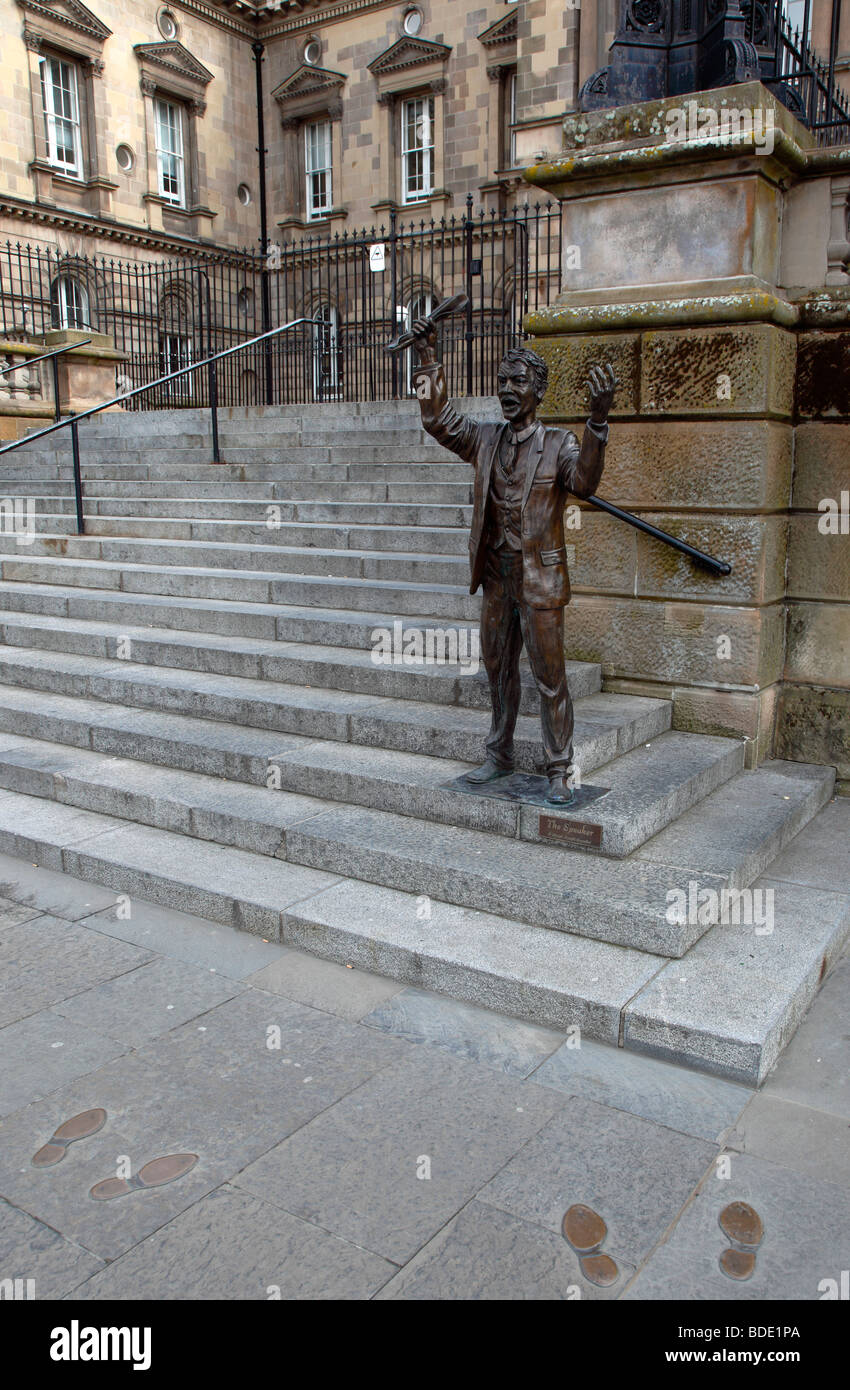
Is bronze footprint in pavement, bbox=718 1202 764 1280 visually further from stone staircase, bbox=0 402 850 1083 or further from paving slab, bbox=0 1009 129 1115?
paving slab, bbox=0 1009 129 1115

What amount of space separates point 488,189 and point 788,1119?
24.4 m

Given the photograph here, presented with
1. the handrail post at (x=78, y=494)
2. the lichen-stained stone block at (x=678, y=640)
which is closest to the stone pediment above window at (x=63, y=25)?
the handrail post at (x=78, y=494)

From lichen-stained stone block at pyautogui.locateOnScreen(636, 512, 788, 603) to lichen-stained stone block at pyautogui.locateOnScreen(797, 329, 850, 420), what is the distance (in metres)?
0.68

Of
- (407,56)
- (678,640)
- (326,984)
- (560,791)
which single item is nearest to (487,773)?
(560,791)

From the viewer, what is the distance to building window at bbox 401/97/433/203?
25594 mm

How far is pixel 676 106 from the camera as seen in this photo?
573cm

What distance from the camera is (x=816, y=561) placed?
20.2ft

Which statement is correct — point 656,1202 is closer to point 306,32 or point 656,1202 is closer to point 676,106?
point 676,106

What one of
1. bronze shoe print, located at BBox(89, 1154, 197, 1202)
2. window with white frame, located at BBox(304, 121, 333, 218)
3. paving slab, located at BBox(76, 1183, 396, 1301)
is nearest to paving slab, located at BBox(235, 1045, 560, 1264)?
paving slab, located at BBox(76, 1183, 396, 1301)

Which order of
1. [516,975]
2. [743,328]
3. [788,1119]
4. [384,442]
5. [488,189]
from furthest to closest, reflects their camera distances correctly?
[488,189] < [384,442] < [743,328] < [516,975] < [788,1119]

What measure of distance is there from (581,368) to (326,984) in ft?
13.0

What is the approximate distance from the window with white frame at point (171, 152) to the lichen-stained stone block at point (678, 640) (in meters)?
24.2
